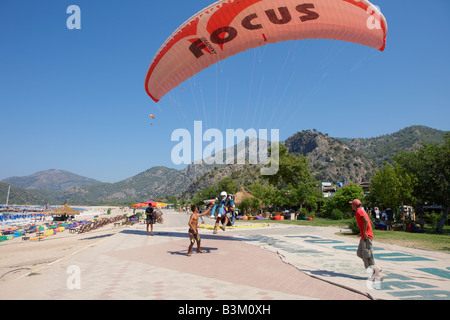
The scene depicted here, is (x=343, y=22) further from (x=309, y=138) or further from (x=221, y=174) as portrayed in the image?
(x=309, y=138)

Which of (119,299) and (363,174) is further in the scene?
(363,174)

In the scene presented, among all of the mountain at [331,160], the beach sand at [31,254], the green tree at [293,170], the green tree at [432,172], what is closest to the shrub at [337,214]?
the green tree at [432,172]

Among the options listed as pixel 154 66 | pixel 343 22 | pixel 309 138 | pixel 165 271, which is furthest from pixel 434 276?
pixel 309 138

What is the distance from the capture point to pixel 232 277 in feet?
19.0

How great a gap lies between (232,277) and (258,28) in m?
8.76

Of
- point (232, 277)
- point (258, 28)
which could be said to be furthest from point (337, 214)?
point (232, 277)

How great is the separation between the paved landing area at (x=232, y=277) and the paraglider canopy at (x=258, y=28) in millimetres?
7795

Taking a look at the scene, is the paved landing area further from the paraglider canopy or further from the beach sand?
the paraglider canopy

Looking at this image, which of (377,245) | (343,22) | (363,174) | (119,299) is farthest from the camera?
(363,174)

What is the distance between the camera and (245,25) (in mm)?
9844

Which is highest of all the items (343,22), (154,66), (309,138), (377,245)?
(309,138)

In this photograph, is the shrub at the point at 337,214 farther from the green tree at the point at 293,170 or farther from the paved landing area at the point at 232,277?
A: the paved landing area at the point at 232,277

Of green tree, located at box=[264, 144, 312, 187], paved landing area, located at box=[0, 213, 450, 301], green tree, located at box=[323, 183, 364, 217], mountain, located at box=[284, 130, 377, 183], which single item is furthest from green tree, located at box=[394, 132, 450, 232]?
mountain, located at box=[284, 130, 377, 183]
